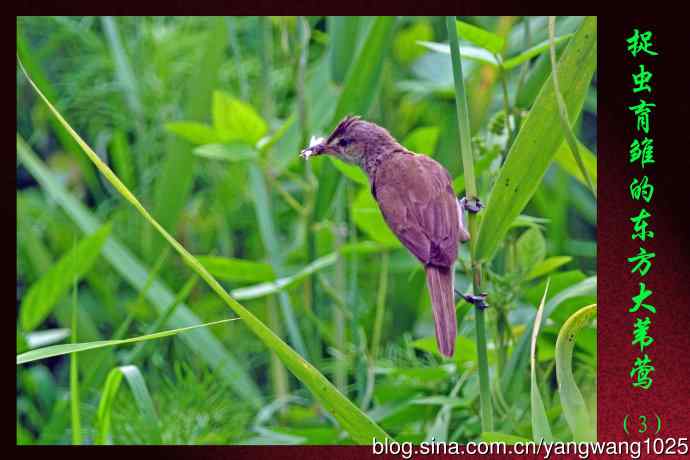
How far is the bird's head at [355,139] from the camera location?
2.51 feet

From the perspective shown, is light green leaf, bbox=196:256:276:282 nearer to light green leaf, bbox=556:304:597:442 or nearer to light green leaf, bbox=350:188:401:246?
light green leaf, bbox=350:188:401:246

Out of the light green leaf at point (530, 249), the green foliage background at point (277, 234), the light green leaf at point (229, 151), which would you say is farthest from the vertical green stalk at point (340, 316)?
the light green leaf at point (530, 249)

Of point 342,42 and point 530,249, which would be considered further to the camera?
point 342,42

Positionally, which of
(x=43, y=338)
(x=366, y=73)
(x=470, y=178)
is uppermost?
(x=366, y=73)

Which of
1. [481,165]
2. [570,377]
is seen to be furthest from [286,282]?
[570,377]

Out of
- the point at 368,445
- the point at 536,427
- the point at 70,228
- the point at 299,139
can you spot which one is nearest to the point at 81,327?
the point at 70,228

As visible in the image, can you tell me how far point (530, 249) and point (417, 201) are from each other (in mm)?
195

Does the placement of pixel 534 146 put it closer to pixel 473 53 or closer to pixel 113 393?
pixel 473 53

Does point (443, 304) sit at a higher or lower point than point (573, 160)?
lower

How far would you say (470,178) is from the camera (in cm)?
66

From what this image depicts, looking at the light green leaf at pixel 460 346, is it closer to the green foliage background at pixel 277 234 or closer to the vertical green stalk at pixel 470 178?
the green foliage background at pixel 277 234

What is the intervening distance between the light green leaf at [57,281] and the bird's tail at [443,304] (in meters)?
0.59

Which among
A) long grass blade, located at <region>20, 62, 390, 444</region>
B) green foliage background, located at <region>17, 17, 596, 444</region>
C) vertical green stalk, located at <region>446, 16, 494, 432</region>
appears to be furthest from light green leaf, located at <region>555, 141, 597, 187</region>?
long grass blade, located at <region>20, 62, 390, 444</region>
